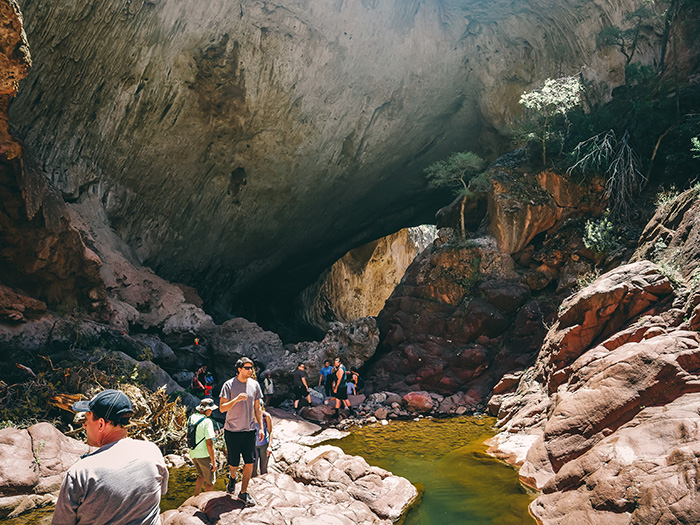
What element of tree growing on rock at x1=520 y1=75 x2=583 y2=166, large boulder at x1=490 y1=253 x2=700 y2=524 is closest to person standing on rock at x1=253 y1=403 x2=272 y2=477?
large boulder at x1=490 y1=253 x2=700 y2=524

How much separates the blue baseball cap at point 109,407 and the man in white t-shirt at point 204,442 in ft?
10.6

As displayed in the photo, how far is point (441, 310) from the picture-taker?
16375 millimetres

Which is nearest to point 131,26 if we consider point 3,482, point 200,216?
point 200,216

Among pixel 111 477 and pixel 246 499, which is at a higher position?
pixel 111 477

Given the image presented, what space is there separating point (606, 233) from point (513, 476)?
388 inches

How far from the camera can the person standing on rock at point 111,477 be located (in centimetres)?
208

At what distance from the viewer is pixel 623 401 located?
584 cm

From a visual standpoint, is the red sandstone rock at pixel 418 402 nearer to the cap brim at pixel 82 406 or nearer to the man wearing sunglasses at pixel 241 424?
the man wearing sunglasses at pixel 241 424

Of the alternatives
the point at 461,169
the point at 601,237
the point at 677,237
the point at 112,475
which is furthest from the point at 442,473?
the point at 461,169

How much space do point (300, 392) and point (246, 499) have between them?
8702 millimetres

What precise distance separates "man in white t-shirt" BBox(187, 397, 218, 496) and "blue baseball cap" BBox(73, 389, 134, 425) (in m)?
3.22

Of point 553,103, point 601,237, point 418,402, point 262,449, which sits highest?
point 553,103

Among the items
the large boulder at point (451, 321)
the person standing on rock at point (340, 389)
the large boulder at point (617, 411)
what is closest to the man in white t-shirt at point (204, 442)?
the large boulder at point (617, 411)

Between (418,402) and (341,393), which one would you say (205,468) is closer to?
(341,393)
